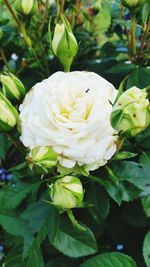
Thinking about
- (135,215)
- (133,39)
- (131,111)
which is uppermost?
(131,111)

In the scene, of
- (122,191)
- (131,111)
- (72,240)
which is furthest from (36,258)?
(131,111)

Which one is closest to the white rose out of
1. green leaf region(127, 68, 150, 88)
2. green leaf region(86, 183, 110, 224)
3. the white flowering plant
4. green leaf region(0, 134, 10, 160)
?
the white flowering plant

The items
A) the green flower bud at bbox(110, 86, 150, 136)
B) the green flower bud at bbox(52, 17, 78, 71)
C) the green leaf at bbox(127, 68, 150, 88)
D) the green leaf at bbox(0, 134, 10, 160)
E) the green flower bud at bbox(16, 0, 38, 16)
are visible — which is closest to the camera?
the green flower bud at bbox(110, 86, 150, 136)

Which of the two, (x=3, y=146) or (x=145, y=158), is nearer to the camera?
(x=145, y=158)

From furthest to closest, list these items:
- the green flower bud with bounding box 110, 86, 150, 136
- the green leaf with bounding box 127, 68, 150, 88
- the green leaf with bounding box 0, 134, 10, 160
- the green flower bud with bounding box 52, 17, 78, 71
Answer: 1. the green leaf with bounding box 0, 134, 10, 160
2. the green leaf with bounding box 127, 68, 150, 88
3. the green flower bud with bounding box 52, 17, 78, 71
4. the green flower bud with bounding box 110, 86, 150, 136

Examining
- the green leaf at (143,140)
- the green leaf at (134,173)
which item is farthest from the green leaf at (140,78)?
the green leaf at (134,173)

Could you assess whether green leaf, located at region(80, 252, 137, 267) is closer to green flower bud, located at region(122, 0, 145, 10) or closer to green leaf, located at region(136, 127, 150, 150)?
green leaf, located at region(136, 127, 150, 150)

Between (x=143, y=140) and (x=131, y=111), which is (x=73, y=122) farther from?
(x=143, y=140)
